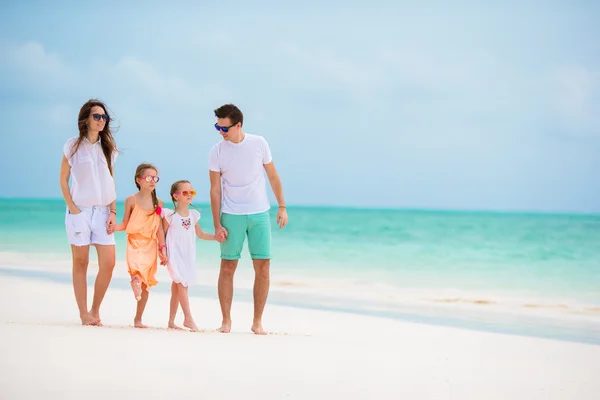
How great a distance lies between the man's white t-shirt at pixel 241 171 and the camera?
4734mm

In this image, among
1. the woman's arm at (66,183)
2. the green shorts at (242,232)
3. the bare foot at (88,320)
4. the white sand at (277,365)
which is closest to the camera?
the white sand at (277,365)

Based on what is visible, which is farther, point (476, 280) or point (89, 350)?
point (476, 280)

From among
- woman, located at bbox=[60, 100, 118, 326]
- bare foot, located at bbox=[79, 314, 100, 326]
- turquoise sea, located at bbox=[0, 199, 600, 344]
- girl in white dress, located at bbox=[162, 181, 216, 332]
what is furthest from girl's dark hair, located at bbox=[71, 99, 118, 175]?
turquoise sea, located at bbox=[0, 199, 600, 344]

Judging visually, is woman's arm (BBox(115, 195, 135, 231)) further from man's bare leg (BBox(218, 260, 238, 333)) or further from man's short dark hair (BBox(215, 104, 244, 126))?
man's short dark hair (BBox(215, 104, 244, 126))

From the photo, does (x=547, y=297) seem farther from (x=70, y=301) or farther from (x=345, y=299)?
(x=70, y=301)

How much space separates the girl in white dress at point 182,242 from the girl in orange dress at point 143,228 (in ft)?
0.22

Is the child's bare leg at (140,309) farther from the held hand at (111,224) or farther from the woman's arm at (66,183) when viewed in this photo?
the woman's arm at (66,183)

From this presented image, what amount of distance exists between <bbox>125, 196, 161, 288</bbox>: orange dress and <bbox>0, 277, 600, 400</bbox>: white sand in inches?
14.5

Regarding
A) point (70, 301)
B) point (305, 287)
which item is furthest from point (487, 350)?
point (305, 287)

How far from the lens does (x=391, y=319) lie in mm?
6668

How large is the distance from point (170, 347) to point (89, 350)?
0.43 m

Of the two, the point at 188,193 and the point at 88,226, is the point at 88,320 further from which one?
the point at 188,193

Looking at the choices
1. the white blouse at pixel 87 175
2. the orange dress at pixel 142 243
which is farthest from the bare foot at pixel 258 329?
the white blouse at pixel 87 175

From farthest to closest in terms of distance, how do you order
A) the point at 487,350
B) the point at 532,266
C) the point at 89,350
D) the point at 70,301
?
the point at 532,266 → the point at 70,301 → the point at 487,350 → the point at 89,350
